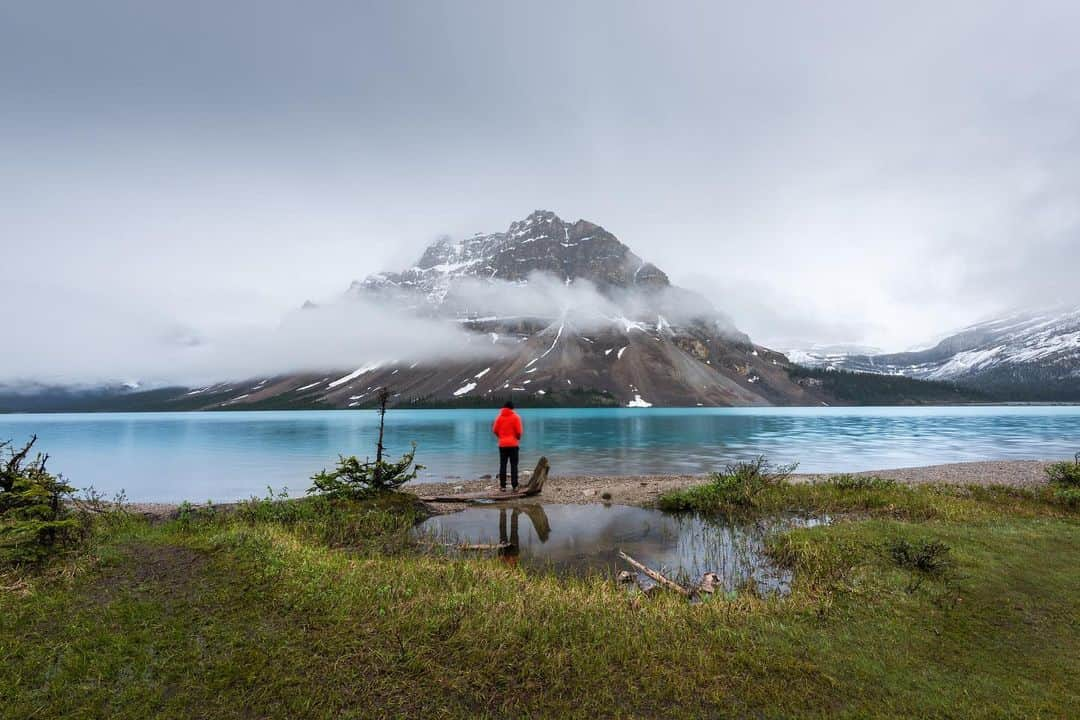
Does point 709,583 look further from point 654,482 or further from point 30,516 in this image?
Result: point 654,482

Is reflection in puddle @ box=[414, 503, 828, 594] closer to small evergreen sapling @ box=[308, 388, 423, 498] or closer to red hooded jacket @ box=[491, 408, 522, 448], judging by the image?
small evergreen sapling @ box=[308, 388, 423, 498]

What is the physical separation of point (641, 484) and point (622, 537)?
11.0 metres

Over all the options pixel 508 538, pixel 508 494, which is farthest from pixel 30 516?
pixel 508 494

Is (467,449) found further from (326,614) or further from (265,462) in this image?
(326,614)

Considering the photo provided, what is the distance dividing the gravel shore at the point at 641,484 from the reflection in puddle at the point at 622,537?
1.90 meters

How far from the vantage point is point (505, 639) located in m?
7.20

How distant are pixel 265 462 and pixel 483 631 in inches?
2096

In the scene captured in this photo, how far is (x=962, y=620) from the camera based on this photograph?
8219 millimetres

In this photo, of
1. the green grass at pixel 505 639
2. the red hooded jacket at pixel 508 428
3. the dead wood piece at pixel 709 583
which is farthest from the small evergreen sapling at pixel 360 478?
the dead wood piece at pixel 709 583

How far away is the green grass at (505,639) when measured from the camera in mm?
5891

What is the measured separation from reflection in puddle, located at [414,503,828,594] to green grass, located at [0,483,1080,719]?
176 cm

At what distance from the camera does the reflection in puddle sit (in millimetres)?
12589

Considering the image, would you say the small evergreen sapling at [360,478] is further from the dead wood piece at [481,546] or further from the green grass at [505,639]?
the green grass at [505,639]

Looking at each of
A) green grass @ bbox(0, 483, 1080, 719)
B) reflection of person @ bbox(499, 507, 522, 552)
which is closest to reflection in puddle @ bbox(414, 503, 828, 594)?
reflection of person @ bbox(499, 507, 522, 552)
